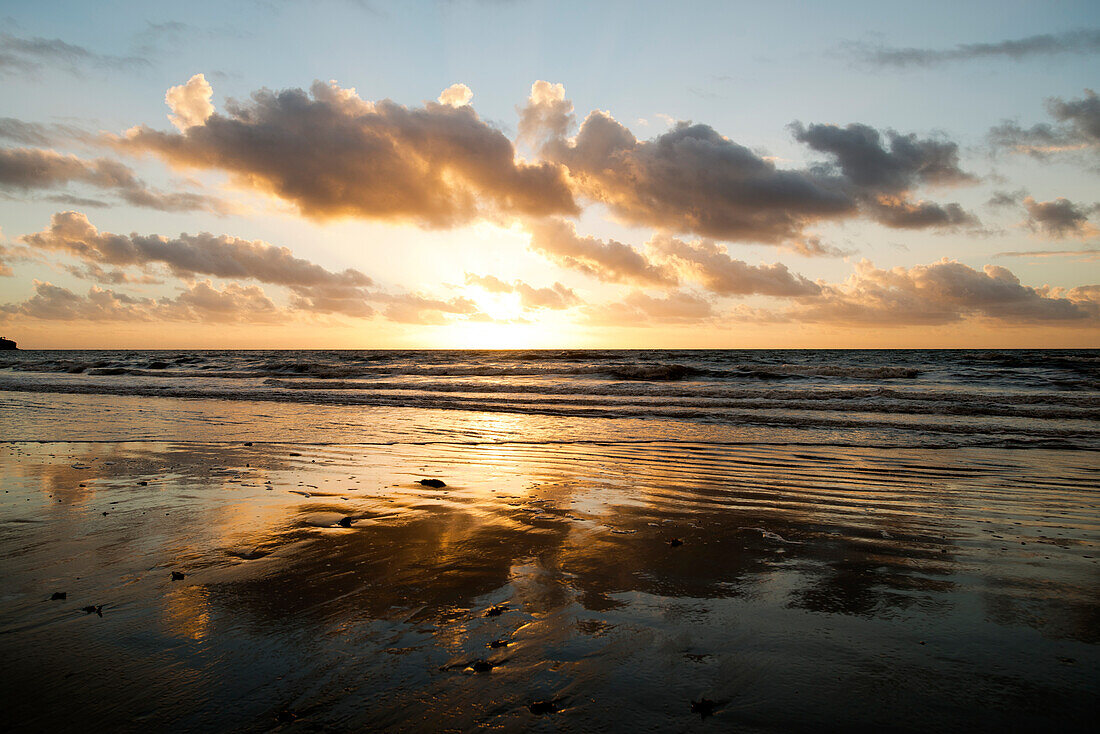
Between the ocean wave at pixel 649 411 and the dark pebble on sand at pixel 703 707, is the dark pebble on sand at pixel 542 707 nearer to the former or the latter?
the dark pebble on sand at pixel 703 707

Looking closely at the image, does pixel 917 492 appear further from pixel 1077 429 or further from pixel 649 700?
pixel 1077 429

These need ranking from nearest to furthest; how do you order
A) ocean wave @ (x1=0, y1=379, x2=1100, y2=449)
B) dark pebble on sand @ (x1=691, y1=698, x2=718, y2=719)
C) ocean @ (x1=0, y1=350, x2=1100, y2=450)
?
1. dark pebble on sand @ (x1=691, y1=698, x2=718, y2=719)
2. ocean @ (x1=0, y1=350, x2=1100, y2=450)
3. ocean wave @ (x1=0, y1=379, x2=1100, y2=449)

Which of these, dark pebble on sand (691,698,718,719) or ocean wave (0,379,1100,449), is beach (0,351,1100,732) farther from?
ocean wave (0,379,1100,449)

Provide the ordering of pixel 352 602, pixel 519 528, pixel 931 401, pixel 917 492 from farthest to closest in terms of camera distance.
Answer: pixel 931 401 → pixel 917 492 → pixel 519 528 → pixel 352 602

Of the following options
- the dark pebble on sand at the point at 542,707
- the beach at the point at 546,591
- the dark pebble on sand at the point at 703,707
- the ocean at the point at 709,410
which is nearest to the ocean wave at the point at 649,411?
the ocean at the point at 709,410

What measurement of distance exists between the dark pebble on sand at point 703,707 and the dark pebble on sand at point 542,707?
0.70 meters

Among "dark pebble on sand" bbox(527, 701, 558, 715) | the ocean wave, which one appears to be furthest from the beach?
the ocean wave

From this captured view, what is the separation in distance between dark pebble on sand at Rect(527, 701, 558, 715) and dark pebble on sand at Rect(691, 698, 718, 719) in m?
0.70

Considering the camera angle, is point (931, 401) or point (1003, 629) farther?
point (931, 401)

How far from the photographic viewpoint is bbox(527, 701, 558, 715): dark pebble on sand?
110 inches

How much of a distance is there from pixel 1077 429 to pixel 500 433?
588 inches

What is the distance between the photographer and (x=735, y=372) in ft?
140

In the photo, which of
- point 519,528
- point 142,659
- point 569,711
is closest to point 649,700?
point 569,711

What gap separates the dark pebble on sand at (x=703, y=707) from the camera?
110 inches
